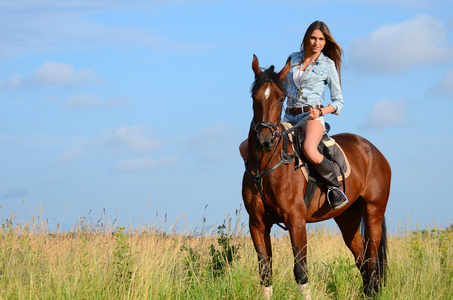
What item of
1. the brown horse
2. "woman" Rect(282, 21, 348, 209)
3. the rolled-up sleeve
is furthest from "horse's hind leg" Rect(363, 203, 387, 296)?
the rolled-up sleeve

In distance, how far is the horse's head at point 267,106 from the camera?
5.41 meters

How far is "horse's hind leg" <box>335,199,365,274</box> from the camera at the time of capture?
7738 millimetres

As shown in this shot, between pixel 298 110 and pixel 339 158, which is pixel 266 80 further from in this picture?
pixel 339 158

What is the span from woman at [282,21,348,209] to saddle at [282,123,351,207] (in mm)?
104

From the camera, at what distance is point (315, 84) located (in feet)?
21.5

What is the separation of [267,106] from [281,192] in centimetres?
115

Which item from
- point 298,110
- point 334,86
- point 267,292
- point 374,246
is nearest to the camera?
point 267,292

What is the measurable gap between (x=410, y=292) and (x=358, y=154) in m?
2.26

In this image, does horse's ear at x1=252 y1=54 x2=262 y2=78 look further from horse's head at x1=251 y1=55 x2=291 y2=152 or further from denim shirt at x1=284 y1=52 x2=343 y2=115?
denim shirt at x1=284 y1=52 x2=343 y2=115

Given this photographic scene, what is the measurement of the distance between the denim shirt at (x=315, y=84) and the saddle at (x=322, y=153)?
1.45 ft

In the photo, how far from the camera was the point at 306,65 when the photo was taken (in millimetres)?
A: 6660

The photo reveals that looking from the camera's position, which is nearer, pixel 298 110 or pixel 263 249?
pixel 263 249

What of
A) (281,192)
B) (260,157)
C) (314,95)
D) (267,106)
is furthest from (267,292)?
(314,95)

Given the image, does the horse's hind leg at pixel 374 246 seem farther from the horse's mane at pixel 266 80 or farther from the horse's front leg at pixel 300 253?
the horse's mane at pixel 266 80
